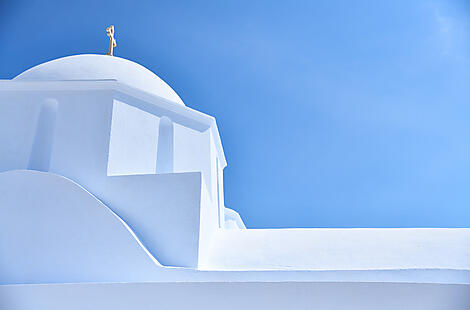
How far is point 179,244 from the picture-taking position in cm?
695

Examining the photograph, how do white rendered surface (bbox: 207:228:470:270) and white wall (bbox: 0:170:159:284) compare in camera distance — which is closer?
white wall (bbox: 0:170:159:284)

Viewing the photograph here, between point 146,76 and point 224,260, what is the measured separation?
183 inches

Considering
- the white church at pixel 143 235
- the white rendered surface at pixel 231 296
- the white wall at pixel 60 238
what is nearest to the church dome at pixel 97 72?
the white church at pixel 143 235

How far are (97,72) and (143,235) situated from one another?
3.83 m

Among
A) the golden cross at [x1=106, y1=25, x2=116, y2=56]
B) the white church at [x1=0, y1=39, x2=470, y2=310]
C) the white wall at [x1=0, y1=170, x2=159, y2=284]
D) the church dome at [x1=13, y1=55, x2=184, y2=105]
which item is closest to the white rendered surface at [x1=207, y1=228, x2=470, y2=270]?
the white church at [x1=0, y1=39, x2=470, y2=310]

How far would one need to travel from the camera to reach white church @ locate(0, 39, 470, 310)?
19.1ft

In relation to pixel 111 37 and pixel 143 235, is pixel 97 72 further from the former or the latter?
pixel 143 235

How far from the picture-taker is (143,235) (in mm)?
7086

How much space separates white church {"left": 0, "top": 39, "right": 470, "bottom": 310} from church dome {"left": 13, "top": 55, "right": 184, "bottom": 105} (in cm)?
4

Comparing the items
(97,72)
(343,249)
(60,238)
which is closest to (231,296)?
(343,249)

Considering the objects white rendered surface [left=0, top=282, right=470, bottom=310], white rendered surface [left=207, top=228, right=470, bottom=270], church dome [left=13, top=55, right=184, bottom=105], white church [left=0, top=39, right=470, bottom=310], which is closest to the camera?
white rendered surface [left=0, top=282, right=470, bottom=310]

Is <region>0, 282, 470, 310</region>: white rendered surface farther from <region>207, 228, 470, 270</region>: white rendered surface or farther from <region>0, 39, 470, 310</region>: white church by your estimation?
<region>207, 228, 470, 270</region>: white rendered surface

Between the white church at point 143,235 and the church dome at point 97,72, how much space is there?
0.13 feet

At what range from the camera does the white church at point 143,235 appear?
5836 mm
